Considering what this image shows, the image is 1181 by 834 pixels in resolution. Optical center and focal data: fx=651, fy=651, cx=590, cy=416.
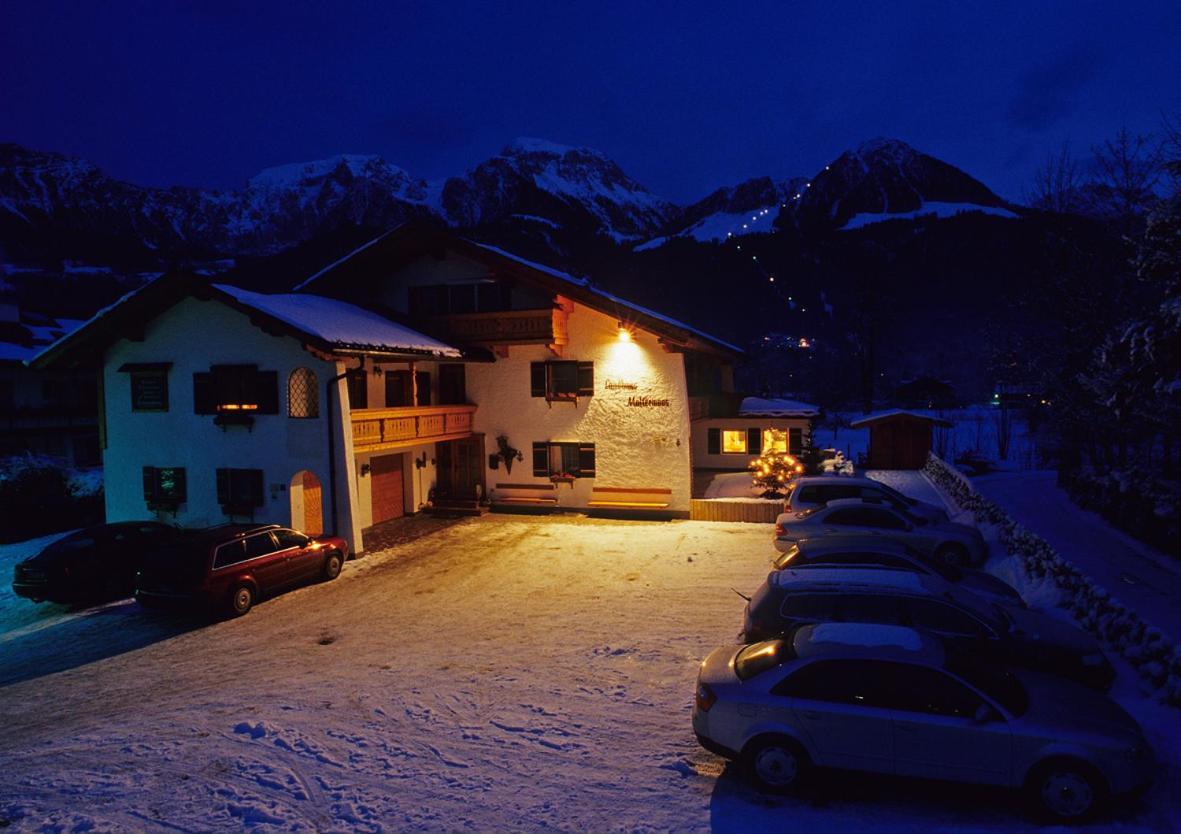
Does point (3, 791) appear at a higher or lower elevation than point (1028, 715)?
lower

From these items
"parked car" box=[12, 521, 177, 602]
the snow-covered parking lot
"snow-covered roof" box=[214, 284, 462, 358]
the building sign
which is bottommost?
the snow-covered parking lot

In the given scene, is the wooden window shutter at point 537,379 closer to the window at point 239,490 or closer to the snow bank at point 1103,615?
the window at point 239,490

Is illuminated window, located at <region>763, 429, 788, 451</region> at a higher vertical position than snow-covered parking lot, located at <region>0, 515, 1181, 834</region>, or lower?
higher

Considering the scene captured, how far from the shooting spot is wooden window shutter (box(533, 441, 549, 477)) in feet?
78.1

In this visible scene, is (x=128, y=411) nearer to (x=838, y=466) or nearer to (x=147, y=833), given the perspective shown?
(x=147, y=833)

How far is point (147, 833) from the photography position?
6.54 m

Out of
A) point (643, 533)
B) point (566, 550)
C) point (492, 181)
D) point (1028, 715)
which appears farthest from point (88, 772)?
point (492, 181)

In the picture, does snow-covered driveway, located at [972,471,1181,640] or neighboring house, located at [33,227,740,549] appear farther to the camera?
neighboring house, located at [33,227,740,549]

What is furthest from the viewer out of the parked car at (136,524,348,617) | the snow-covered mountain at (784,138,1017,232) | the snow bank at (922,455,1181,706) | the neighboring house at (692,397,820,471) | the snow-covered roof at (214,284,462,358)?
the snow-covered mountain at (784,138,1017,232)

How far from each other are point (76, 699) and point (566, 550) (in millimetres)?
11047

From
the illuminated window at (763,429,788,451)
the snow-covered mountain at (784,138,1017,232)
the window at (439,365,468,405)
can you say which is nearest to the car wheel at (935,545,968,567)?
the illuminated window at (763,429,788,451)

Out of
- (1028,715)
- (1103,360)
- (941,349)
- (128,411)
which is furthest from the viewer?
(941,349)

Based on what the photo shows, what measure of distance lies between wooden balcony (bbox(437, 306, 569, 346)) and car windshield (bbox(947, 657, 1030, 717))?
1703cm

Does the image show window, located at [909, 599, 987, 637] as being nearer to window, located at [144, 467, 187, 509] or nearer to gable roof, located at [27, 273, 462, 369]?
gable roof, located at [27, 273, 462, 369]
